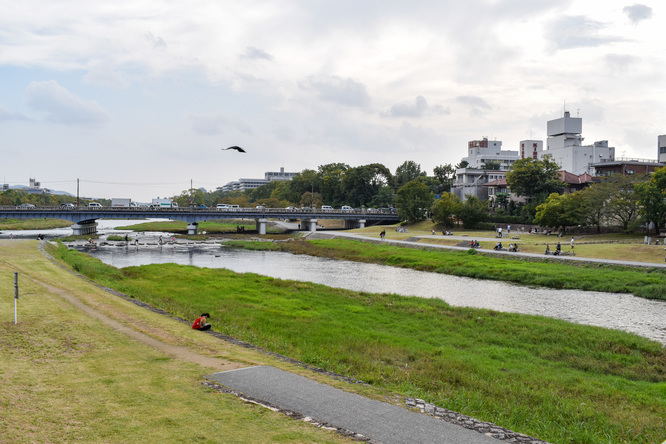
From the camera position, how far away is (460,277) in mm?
44969

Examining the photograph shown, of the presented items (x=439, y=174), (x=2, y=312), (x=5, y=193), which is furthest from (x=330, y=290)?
(x=5, y=193)

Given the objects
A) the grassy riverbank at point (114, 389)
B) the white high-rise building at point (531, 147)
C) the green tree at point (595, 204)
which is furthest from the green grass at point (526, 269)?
the white high-rise building at point (531, 147)

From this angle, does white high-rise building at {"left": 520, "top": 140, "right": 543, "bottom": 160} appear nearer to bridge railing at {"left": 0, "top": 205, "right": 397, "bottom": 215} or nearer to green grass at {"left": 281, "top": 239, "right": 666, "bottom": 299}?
bridge railing at {"left": 0, "top": 205, "right": 397, "bottom": 215}

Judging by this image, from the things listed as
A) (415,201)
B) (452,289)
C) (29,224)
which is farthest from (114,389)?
(29,224)

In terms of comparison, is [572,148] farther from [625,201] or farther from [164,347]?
[164,347]

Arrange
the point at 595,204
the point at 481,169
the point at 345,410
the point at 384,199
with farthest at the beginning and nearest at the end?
the point at 384,199, the point at 481,169, the point at 595,204, the point at 345,410

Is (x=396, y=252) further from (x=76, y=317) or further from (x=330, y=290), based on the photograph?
(x=76, y=317)

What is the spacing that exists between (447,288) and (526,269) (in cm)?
958

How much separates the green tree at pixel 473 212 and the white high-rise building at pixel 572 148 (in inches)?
1596

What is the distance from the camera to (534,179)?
8306 cm

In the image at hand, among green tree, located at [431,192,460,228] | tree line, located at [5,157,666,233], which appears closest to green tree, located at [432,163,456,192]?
tree line, located at [5,157,666,233]

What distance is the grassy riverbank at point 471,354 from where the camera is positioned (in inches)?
501

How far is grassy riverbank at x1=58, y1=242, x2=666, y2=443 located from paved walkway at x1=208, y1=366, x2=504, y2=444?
5.58ft

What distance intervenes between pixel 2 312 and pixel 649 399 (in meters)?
22.5
